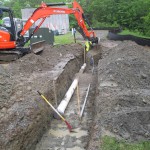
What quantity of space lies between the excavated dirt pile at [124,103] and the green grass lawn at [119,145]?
0.15m

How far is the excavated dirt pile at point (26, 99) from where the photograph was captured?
19.6 feet

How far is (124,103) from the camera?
6875 millimetres

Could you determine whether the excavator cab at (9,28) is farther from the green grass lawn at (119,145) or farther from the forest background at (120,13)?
the forest background at (120,13)

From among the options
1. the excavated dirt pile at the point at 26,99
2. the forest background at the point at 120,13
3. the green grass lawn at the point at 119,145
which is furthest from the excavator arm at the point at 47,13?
the forest background at the point at 120,13

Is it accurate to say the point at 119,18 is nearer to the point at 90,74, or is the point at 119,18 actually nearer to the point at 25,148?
the point at 90,74

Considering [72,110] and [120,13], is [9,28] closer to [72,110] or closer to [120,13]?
[72,110]

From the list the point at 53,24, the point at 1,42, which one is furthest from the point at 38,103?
the point at 53,24

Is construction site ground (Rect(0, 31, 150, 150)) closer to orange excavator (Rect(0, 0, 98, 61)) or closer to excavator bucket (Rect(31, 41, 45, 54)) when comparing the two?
orange excavator (Rect(0, 0, 98, 61))

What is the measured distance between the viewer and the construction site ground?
19.0 feet

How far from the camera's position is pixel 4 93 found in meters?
7.73

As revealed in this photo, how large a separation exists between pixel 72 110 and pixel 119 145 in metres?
4.06

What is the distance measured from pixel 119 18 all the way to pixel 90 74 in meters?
19.8

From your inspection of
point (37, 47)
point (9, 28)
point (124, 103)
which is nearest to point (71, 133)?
point (124, 103)

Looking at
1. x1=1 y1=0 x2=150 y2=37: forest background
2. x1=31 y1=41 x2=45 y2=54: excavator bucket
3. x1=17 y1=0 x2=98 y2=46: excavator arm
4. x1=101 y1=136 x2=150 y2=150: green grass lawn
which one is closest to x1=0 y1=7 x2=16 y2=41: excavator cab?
x1=17 y1=0 x2=98 y2=46: excavator arm
